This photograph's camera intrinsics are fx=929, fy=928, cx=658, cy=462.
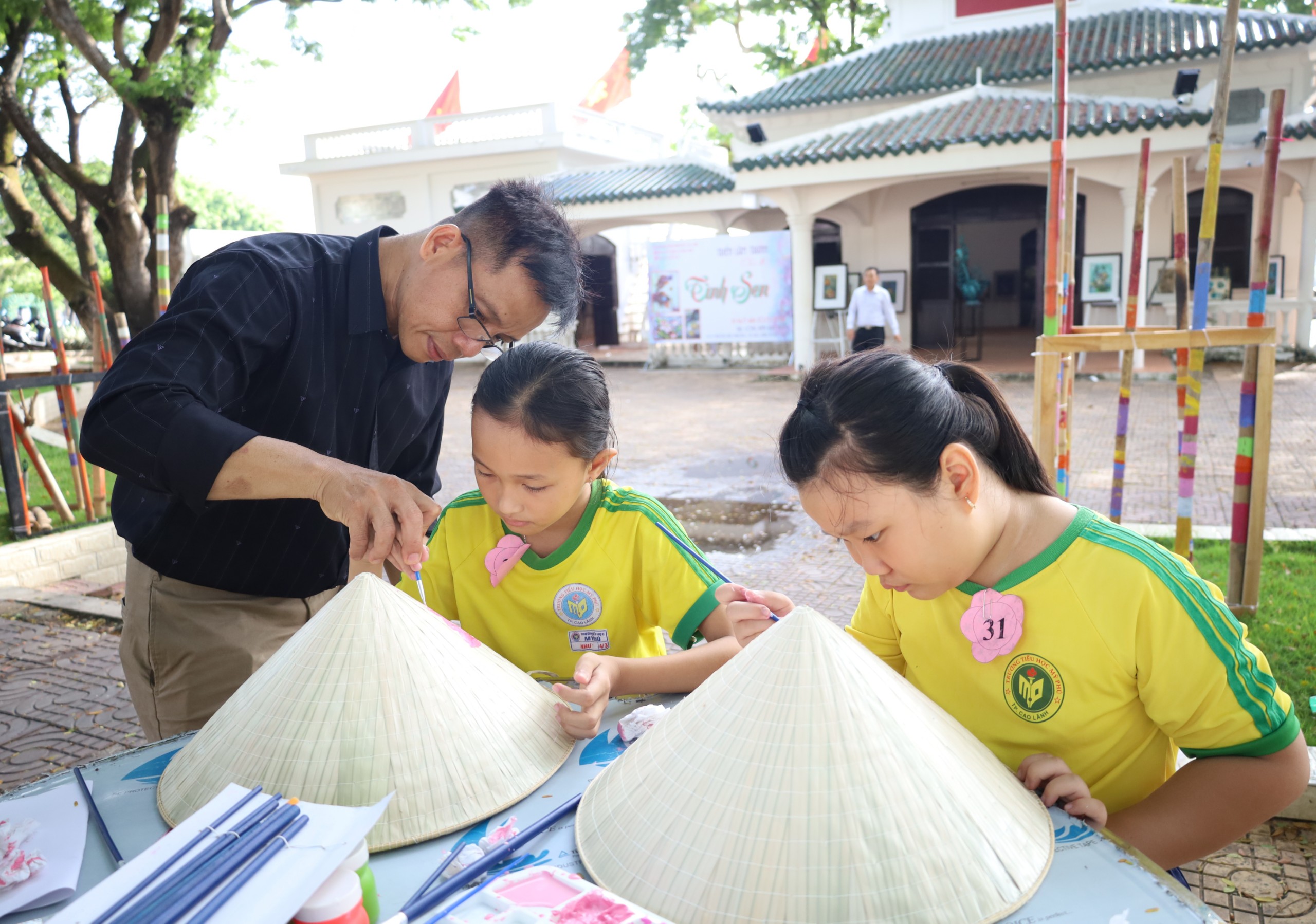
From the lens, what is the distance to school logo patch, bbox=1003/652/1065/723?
4.31 feet

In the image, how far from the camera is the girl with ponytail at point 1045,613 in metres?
1.21

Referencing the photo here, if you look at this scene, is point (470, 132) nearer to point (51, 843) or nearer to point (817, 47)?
point (817, 47)

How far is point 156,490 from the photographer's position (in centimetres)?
155

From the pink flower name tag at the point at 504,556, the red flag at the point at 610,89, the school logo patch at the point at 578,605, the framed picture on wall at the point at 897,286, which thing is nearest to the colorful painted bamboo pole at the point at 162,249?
the pink flower name tag at the point at 504,556

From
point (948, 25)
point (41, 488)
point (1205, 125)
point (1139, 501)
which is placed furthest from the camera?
point (948, 25)

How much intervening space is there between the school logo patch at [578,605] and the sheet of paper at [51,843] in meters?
Answer: 0.84

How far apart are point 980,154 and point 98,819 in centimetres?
1177

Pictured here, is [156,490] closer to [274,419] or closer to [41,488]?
[274,419]

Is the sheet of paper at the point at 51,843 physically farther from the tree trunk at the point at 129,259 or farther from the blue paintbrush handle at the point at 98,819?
the tree trunk at the point at 129,259

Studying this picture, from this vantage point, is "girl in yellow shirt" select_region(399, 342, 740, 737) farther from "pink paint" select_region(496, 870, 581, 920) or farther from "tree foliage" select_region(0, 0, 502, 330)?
"tree foliage" select_region(0, 0, 502, 330)

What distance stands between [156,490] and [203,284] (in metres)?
0.38

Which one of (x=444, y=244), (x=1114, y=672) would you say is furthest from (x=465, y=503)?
(x=1114, y=672)

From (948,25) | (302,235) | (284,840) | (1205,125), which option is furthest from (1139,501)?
(948,25)

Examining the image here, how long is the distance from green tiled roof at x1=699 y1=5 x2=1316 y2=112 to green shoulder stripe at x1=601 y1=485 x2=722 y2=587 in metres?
12.5
